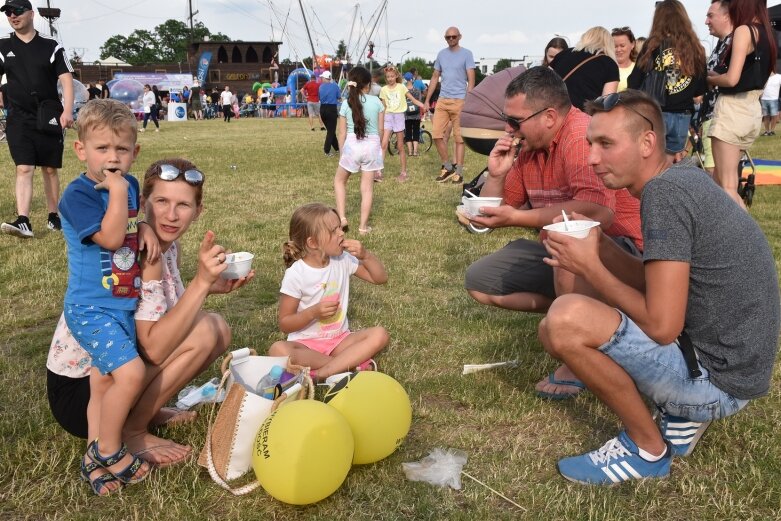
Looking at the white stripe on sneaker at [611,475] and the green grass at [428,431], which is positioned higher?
the white stripe on sneaker at [611,475]

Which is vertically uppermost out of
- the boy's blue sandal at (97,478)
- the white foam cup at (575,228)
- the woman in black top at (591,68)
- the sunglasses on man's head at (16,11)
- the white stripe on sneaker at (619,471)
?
the sunglasses on man's head at (16,11)

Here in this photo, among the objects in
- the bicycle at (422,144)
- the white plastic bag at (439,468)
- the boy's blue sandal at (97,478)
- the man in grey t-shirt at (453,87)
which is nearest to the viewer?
the boy's blue sandal at (97,478)

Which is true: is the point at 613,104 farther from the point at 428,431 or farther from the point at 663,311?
the point at 428,431

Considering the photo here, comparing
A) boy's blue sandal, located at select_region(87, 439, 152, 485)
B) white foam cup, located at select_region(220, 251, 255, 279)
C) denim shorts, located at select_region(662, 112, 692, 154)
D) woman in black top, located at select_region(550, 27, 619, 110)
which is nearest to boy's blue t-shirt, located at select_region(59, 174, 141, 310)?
white foam cup, located at select_region(220, 251, 255, 279)

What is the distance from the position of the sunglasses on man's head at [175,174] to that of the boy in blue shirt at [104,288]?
7.2 inches

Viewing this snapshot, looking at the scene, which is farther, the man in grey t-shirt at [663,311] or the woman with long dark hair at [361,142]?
the woman with long dark hair at [361,142]

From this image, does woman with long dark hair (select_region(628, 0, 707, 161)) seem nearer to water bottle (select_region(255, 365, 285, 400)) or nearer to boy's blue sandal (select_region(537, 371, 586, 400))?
boy's blue sandal (select_region(537, 371, 586, 400))

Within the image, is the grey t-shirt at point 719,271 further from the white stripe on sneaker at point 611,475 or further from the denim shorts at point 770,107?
the denim shorts at point 770,107

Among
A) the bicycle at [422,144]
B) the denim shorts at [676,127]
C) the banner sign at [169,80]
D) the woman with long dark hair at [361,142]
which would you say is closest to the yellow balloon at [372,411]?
the woman with long dark hair at [361,142]

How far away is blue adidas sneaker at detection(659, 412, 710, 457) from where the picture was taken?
2.73 metres

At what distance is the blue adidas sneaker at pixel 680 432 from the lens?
8.96 feet

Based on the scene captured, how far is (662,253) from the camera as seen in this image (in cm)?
235

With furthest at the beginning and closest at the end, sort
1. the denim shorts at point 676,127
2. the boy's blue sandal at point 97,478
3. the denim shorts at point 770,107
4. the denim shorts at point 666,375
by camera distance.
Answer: the denim shorts at point 770,107
the denim shorts at point 676,127
the boy's blue sandal at point 97,478
the denim shorts at point 666,375

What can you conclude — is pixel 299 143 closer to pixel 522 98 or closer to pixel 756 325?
pixel 522 98
